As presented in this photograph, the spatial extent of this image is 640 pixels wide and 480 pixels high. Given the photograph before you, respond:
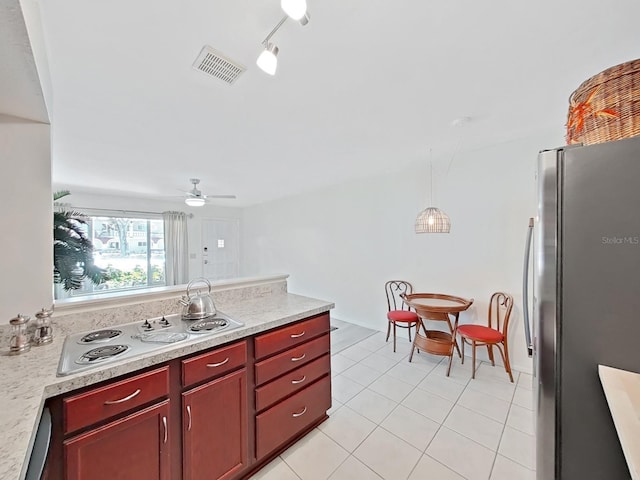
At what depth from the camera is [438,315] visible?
2.75 m

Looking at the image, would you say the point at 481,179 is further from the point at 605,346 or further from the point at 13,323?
the point at 13,323

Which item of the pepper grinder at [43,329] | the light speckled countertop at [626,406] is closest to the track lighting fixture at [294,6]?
the light speckled countertop at [626,406]

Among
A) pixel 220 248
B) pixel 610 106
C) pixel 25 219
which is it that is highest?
pixel 610 106

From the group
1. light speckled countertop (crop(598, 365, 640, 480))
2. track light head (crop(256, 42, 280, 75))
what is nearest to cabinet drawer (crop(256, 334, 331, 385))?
light speckled countertop (crop(598, 365, 640, 480))

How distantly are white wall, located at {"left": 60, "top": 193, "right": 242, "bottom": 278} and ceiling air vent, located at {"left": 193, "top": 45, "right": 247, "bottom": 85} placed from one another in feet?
17.7

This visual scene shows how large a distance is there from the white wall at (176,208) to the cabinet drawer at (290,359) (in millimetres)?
5679

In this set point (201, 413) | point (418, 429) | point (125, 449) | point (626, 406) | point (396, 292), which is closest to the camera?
point (626, 406)

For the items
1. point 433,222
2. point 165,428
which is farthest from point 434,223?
point 165,428

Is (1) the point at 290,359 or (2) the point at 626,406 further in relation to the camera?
(1) the point at 290,359

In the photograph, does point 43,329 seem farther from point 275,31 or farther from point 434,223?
point 434,223

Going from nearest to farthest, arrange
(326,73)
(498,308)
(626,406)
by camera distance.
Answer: (626,406)
(326,73)
(498,308)

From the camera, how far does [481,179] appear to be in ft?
10.2

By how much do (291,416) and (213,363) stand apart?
0.74 metres

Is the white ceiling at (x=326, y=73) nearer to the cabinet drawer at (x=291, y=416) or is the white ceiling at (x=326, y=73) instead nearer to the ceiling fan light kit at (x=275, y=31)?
the ceiling fan light kit at (x=275, y=31)
